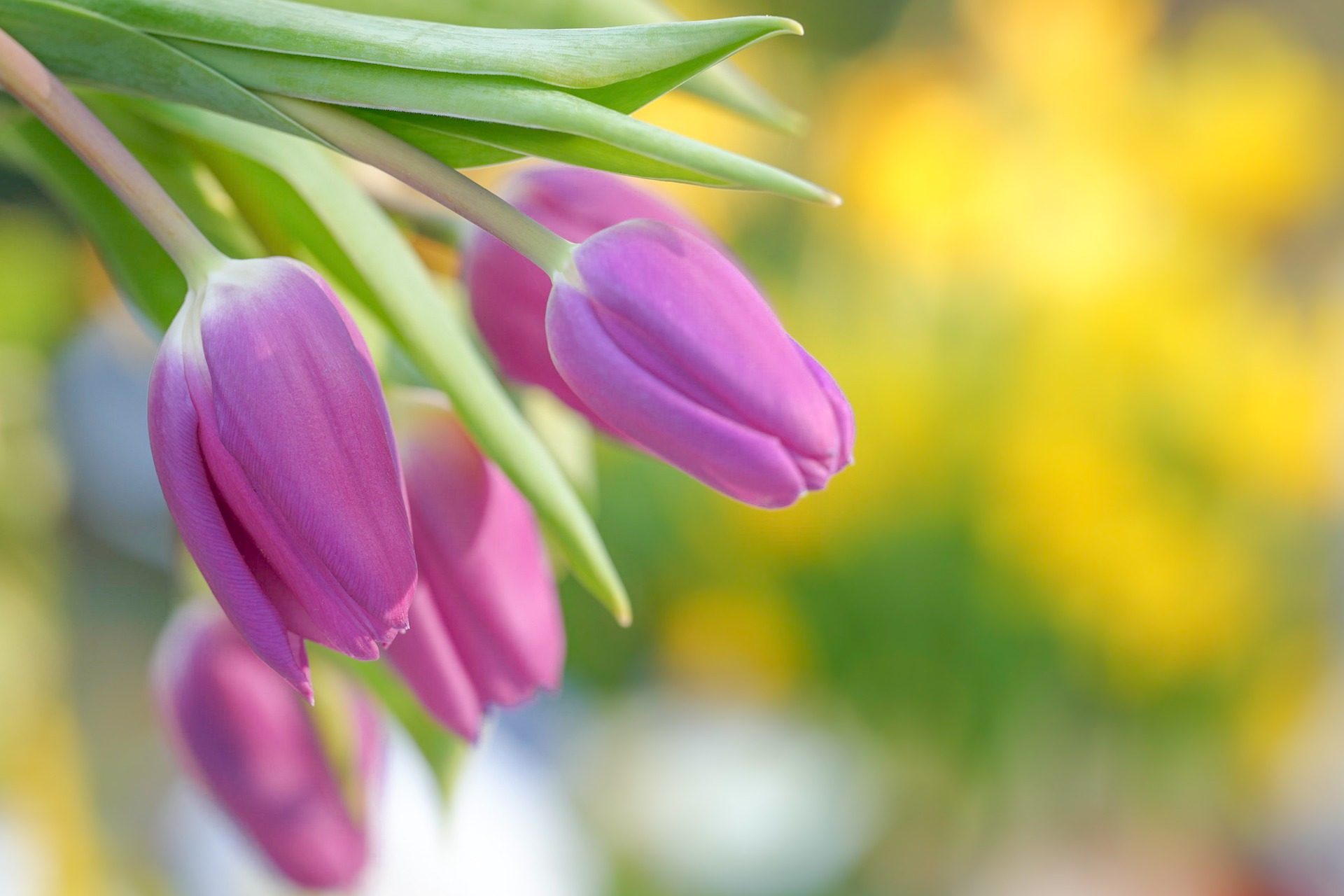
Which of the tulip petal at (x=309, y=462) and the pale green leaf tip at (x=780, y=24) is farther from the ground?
the pale green leaf tip at (x=780, y=24)

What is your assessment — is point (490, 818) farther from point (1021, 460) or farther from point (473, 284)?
point (473, 284)

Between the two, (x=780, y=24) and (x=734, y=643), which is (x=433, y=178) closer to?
(x=780, y=24)

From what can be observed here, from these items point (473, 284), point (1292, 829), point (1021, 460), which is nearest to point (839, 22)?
point (1021, 460)

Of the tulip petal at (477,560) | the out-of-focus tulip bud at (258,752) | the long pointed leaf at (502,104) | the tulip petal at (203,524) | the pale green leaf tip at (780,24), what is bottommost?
the out-of-focus tulip bud at (258,752)

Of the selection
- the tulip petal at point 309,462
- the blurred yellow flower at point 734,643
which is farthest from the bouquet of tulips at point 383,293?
the blurred yellow flower at point 734,643

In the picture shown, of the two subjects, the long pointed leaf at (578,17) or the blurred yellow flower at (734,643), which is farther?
the blurred yellow flower at (734,643)

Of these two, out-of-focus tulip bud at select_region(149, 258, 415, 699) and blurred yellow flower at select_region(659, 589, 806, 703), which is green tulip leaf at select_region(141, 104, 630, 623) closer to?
out-of-focus tulip bud at select_region(149, 258, 415, 699)

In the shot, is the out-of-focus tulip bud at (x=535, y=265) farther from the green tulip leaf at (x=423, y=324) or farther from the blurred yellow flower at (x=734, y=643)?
the blurred yellow flower at (x=734, y=643)

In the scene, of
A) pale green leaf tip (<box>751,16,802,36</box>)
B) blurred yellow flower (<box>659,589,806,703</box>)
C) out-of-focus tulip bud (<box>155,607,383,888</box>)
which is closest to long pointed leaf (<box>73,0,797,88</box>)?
pale green leaf tip (<box>751,16,802,36</box>)
